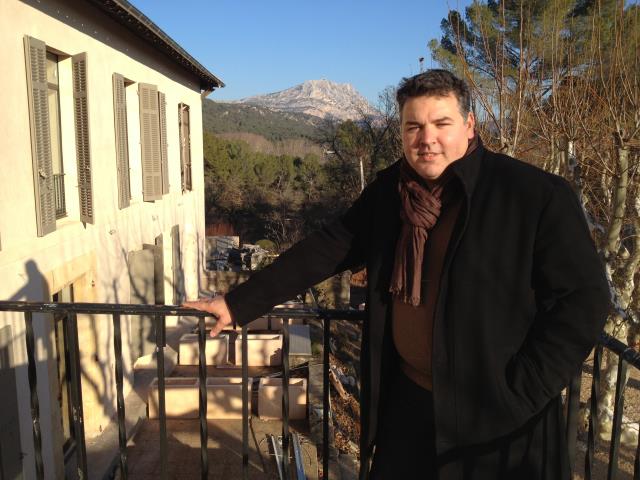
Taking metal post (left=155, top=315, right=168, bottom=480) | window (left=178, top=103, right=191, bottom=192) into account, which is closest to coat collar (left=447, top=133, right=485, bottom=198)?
metal post (left=155, top=315, right=168, bottom=480)

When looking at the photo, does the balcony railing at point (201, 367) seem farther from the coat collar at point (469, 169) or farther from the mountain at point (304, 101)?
the mountain at point (304, 101)

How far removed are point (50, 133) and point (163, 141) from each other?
4463 mm

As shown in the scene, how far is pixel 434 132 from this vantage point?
1.66 m

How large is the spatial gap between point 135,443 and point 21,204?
435 cm

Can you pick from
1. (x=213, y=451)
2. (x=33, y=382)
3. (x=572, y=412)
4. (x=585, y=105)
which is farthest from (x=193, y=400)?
(x=572, y=412)

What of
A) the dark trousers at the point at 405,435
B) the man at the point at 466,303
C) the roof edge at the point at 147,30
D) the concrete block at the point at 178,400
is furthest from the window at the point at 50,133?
the dark trousers at the point at 405,435

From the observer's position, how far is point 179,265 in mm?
13109

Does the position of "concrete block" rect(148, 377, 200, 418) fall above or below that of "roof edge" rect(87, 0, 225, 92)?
below

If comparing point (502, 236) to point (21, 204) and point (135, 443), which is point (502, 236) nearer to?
point (21, 204)

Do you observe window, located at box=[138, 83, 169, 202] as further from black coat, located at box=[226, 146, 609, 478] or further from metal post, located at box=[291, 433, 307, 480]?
black coat, located at box=[226, 146, 609, 478]

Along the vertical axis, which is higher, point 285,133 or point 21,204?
point 285,133

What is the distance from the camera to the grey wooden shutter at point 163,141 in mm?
10680

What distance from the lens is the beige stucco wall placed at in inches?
215

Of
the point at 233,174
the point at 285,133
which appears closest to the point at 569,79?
the point at 233,174
